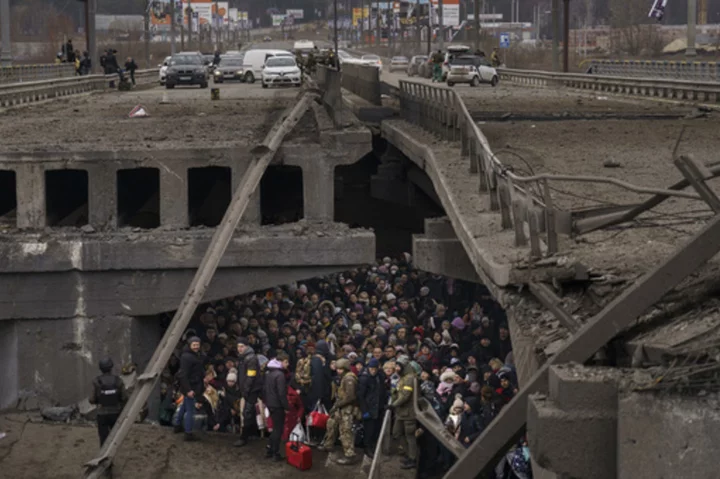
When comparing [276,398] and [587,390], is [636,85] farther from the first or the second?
[587,390]

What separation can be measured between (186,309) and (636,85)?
33.9m

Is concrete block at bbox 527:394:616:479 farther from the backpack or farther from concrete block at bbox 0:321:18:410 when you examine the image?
concrete block at bbox 0:321:18:410

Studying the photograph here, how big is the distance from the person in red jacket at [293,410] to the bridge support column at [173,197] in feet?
19.5

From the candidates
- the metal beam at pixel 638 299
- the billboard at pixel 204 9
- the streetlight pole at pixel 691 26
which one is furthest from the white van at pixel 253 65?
the billboard at pixel 204 9

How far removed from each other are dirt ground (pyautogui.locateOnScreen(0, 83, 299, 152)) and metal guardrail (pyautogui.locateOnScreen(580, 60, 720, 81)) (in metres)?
14.0

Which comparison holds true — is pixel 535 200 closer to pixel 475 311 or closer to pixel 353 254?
pixel 475 311

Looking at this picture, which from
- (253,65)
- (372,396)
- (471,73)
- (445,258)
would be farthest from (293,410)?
(253,65)

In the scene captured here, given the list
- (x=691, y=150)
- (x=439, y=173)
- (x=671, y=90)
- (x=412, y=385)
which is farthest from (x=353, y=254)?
(x=671, y=90)

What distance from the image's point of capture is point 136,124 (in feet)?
104

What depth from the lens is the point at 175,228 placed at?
74.0 feet

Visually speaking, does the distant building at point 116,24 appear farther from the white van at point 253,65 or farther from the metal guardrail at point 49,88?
the metal guardrail at point 49,88

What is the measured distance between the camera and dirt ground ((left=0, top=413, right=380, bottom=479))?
16.8m

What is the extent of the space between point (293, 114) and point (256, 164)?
18.8ft

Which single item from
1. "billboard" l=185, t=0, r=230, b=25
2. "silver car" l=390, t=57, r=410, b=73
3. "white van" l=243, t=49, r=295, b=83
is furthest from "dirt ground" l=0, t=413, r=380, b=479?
"billboard" l=185, t=0, r=230, b=25
